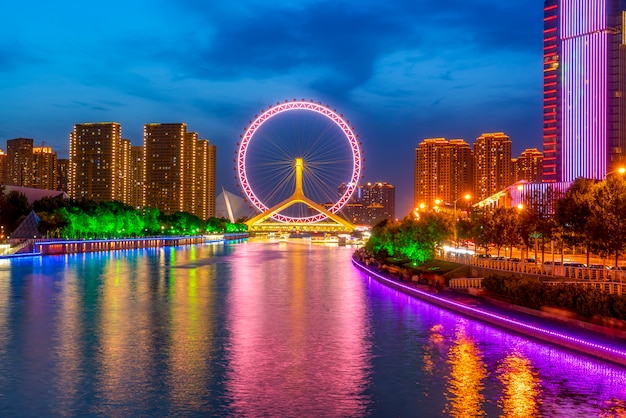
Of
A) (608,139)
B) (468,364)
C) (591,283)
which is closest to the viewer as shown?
(468,364)

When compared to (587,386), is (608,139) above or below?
above

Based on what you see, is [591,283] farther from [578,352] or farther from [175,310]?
[175,310]

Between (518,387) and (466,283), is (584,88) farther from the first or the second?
(518,387)

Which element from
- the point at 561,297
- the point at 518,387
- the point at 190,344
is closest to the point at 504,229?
the point at 561,297

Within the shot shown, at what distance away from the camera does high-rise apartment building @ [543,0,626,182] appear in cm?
12062

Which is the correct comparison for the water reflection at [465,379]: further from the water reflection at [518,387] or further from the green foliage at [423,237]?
the green foliage at [423,237]

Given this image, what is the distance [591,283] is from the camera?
2670 centimetres

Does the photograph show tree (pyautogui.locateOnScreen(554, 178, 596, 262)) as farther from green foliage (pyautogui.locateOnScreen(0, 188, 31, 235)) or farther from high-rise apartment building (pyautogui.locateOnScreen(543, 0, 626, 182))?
high-rise apartment building (pyautogui.locateOnScreen(543, 0, 626, 182))

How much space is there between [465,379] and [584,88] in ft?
390

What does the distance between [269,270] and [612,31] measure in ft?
301

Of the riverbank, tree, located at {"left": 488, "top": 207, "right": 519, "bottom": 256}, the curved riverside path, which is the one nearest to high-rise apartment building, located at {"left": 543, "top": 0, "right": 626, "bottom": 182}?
the riverbank

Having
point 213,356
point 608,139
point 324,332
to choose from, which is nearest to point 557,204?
point 324,332

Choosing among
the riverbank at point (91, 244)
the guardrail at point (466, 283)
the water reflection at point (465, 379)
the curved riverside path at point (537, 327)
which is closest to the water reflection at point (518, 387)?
the water reflection at point (465, 379)

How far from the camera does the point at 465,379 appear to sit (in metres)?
16.1
